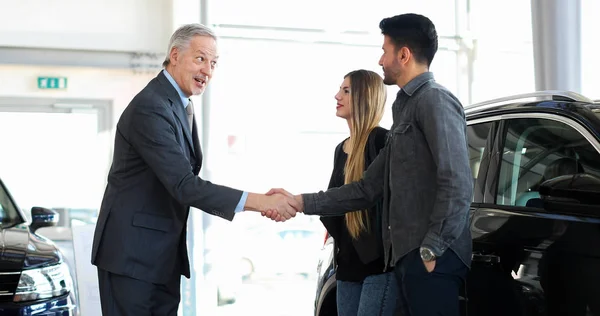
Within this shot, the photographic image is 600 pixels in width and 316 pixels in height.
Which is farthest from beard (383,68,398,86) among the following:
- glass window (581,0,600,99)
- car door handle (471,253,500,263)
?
glass window (581,0,600,99)

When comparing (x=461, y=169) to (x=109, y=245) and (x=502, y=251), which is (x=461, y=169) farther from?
(x=109, y=245)

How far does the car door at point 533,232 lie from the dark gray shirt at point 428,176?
0.22m

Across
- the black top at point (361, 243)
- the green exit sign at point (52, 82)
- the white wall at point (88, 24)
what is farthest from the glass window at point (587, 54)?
the green exit sign at point (52, 82)

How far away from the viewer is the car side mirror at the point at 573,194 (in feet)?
7.97

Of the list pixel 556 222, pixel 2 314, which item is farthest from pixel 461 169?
pixel 2 314

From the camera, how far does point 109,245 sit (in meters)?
2.71

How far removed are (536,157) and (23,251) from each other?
2526mm

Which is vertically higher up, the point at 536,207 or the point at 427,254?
the point at 536,207

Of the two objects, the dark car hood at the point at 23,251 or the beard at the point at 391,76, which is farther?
the dark car hood at the point at 23,251

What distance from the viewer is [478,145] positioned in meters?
3.21

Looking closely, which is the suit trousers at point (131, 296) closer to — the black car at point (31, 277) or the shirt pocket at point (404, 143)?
the shirt pocket at point (404, 143)

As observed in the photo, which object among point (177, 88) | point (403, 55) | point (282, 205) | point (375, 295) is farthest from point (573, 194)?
point (177, 88)

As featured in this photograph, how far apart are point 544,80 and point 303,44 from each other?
141 inches

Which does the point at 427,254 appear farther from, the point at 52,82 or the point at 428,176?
the point at 52,82
